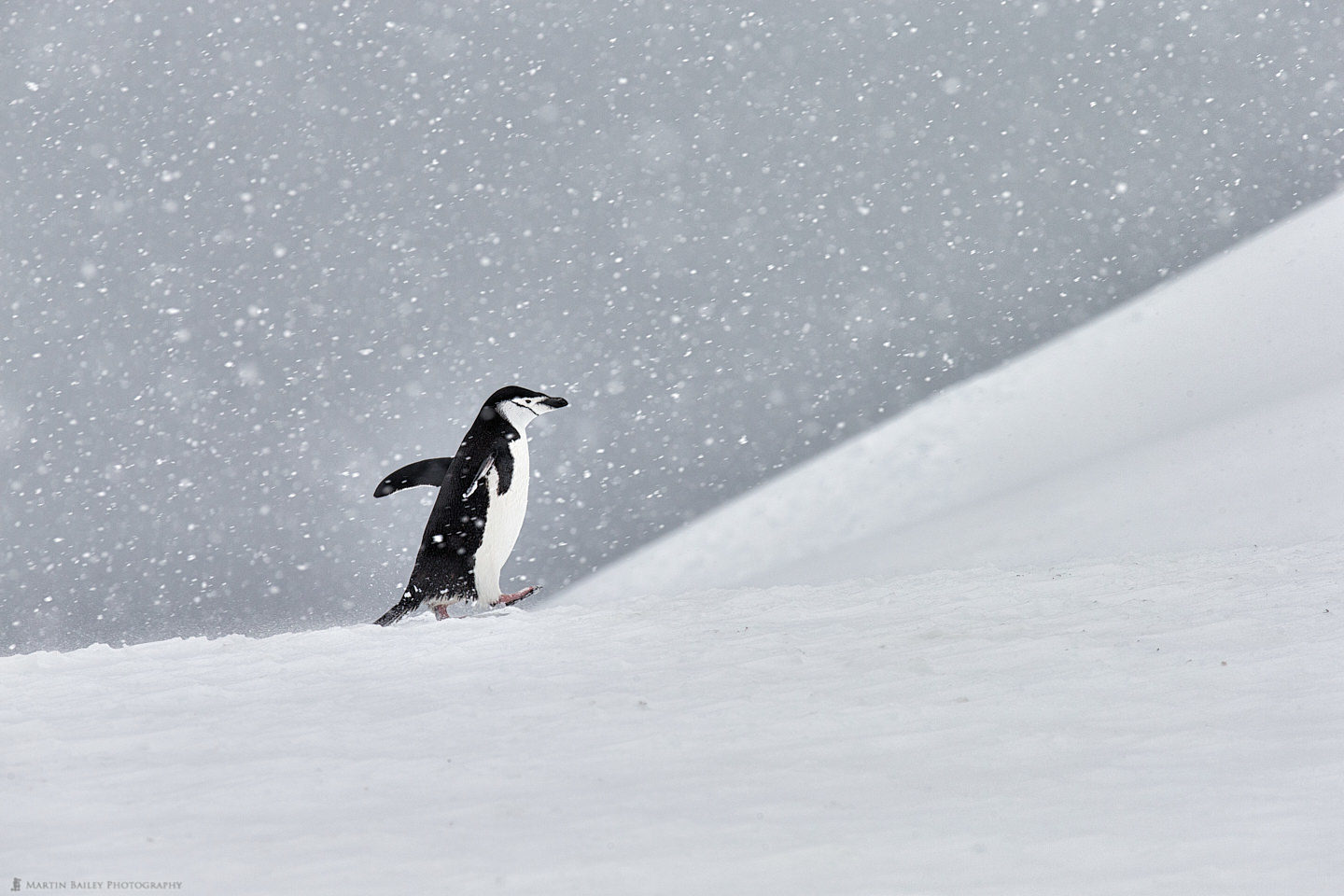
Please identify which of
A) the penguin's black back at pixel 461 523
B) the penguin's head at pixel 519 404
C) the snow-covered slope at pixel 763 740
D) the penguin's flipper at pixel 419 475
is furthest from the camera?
the penguin's flipper at pixel 419 475

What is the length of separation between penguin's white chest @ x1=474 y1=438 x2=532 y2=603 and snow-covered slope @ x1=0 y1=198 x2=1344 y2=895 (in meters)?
0.64

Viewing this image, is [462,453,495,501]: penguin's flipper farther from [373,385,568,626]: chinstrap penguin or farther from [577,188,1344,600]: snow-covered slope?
[577,188,1344,600]: snow-covered slope

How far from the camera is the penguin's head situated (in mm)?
4598

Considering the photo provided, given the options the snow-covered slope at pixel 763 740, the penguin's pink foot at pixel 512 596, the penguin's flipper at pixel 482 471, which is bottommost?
the snow-covered slope at pixel 763 740

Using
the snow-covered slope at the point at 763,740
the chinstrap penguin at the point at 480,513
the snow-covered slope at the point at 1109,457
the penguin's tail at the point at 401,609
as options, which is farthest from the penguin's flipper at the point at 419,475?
the snow-covered slope at the point at 1109,457

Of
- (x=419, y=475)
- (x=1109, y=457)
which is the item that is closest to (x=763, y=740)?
(x=419, y=475)

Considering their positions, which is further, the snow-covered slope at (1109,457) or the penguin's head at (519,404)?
Answer: the snow-covered slope at (1109,457)

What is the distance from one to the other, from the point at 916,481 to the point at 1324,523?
3447 mm

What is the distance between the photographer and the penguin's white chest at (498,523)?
450 centimetres

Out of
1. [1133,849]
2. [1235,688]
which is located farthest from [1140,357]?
[1133,849]

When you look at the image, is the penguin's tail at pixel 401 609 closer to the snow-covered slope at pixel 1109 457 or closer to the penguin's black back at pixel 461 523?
the penguin's black back at pixel 461 523

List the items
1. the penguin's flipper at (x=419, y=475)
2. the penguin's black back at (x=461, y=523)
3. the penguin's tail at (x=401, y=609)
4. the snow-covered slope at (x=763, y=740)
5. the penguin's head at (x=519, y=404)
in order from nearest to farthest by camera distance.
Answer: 1. the snow-covered slope at (x=763, y=740)
2. the penguin's tail at (x=401, y=609)
3. the penguin's black back at (x=461, y=523)
4. the penguin's head at (x=519, y=404)
5. the penguin's flipper at (x=419, y=475)

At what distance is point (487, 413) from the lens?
4.64 metres

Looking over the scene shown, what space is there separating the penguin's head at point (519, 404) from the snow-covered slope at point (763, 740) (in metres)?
1.00
